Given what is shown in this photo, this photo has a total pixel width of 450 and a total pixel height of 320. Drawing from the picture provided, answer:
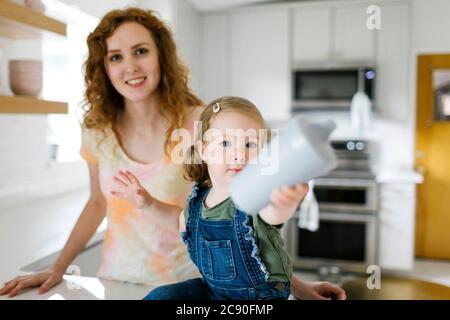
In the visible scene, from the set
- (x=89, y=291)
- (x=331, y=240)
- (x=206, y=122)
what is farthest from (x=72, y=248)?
(x=331, y=240)

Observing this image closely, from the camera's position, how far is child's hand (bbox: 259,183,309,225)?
30 cm

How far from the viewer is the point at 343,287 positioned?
538mm

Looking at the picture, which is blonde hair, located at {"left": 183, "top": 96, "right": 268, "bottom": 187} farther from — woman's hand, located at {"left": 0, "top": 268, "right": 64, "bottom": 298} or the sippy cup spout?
woman's hand, located at {"left": 0, "top": 268, "right": 64, "bottom": 298}

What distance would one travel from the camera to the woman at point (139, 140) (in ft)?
1.53

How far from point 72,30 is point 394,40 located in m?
0.41

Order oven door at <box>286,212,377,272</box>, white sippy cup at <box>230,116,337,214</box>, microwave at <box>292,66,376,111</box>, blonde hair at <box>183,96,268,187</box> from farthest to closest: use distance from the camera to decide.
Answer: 1. oven door at <box>286,212,377,272</box>
2. microwave at <box>292,66,376,111</box>
3. blonde hair at <box>183,96,268,187</box>
4. white sippy cup at <box>230,116,337,214</box>

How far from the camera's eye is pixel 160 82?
473mm

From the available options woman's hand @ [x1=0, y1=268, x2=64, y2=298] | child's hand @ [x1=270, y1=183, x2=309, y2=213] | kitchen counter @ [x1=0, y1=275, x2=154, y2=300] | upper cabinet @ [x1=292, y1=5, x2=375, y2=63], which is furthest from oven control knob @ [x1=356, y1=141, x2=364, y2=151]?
woman's hand @ [x1=0, y1=268, x2=64, y2=298]

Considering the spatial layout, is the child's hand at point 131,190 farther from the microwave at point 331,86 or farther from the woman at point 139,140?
the microwave at point 331,86

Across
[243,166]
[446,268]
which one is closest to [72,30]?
[243,166]

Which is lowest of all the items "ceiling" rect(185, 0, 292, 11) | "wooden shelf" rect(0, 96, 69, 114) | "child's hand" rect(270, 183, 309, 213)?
"child's hand" rect(270, 183, 309, 213)

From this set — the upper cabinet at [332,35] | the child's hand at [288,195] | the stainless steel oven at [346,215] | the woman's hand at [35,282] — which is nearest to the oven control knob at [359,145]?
the stainless steel oven at [346,215]

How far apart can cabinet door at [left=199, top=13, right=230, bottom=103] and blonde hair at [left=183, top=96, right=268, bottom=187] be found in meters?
0.06
